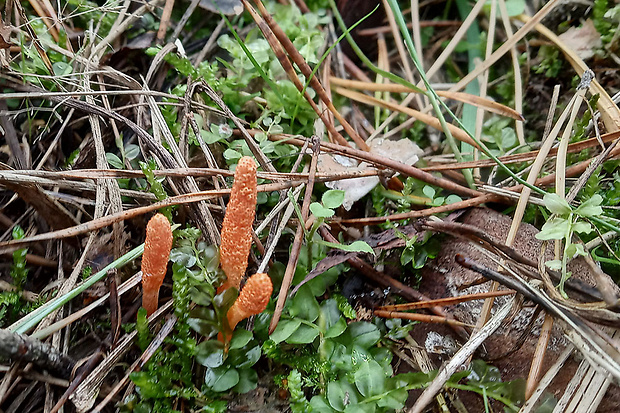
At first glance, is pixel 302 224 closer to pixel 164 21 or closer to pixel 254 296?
pixel 254 296

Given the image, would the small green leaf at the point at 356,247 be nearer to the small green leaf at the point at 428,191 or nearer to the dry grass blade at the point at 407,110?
the small green leaf at the point at 428,191

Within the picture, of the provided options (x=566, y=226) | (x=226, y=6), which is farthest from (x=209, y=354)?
(x=226, y=6)

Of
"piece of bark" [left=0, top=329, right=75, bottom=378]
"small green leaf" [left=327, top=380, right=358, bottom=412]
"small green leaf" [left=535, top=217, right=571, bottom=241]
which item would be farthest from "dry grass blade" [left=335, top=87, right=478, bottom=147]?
"piece of bark" [left=0, top=329, right=75, bottom=378]

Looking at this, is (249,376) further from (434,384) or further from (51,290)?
(51,290)

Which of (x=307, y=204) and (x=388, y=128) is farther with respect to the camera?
(x=388, y=128)

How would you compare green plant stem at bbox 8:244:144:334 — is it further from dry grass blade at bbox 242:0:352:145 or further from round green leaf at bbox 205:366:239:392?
dry grass blade at bbox 242:0:352:145

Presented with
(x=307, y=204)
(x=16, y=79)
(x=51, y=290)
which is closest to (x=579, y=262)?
(x=307, y=204)
